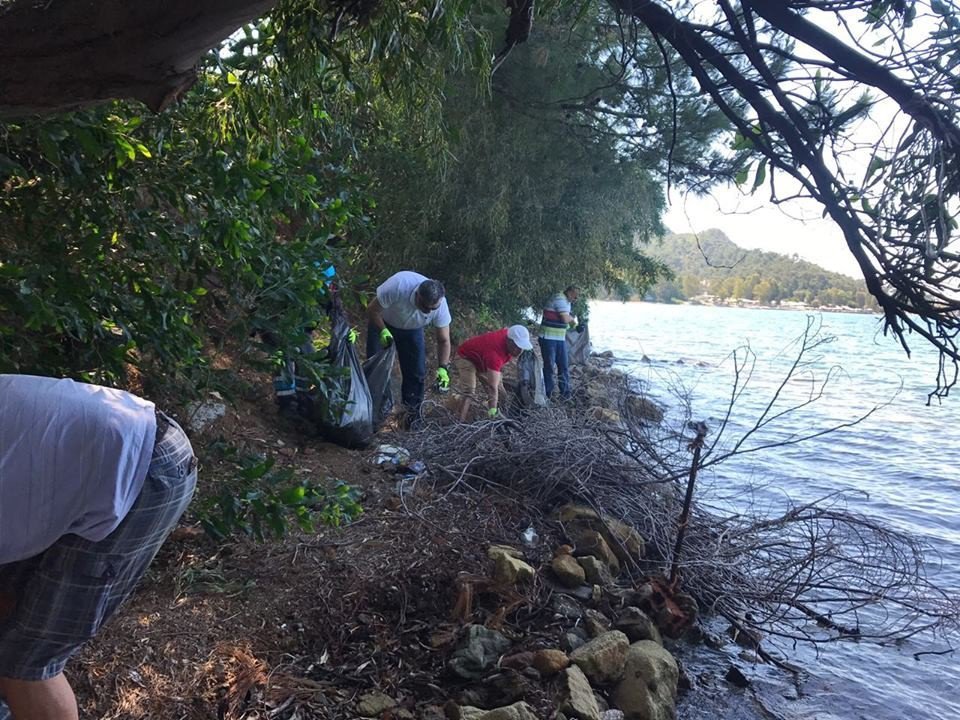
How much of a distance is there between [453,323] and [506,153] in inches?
99.2

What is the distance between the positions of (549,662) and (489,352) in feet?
11.5

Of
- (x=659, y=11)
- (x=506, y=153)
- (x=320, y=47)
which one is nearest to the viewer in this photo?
(x=320, y=47)

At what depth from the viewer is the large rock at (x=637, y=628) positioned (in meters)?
3.77

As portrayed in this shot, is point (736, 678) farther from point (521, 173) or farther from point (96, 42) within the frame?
point (521, 173)

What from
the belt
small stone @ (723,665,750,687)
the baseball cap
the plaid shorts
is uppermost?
the belt

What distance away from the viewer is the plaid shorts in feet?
5.39

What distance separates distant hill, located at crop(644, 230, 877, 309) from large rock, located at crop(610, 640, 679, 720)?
6.07ft

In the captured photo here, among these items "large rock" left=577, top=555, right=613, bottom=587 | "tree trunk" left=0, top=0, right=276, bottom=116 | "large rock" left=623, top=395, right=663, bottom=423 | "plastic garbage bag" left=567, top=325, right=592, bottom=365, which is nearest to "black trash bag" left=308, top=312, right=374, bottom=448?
"large rock" left=577, top=555, right=613, bottom=587

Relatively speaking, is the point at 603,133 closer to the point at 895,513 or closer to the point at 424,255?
the point at 424,255

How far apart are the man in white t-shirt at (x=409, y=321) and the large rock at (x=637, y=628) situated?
256 cm

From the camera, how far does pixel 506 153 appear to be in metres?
Answer: 8.10

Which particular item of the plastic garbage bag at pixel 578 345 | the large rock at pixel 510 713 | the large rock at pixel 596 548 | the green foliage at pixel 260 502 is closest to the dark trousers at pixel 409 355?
the large rock at pixel 596 548

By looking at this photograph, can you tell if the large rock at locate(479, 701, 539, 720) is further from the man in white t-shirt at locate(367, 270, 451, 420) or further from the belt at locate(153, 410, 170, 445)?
the man in white t-shirt at locate(367, 270, 451, 420)

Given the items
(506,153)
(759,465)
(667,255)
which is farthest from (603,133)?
(667,255)
